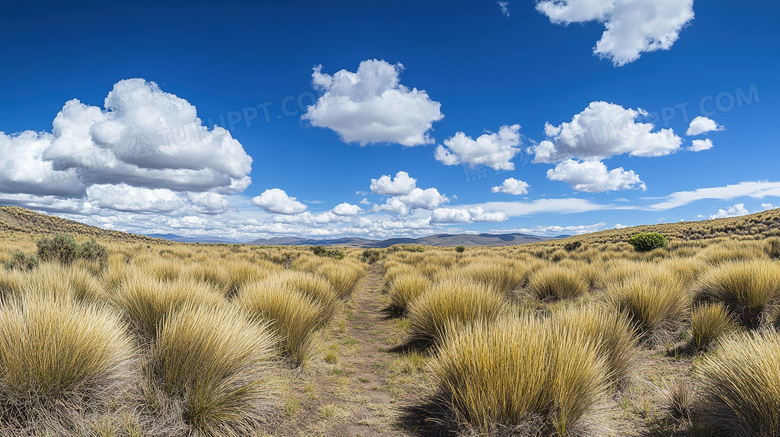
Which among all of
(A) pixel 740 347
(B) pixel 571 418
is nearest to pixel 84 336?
(B) pixel 571 418

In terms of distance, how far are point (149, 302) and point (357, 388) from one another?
272 centimetres

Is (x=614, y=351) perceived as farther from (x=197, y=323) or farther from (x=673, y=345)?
(x=197, y=323)

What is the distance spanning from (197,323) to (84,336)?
75 cm

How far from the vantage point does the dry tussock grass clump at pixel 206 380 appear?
2561 mm

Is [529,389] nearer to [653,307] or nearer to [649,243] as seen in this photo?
[653,307]

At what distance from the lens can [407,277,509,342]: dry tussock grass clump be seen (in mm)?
5102

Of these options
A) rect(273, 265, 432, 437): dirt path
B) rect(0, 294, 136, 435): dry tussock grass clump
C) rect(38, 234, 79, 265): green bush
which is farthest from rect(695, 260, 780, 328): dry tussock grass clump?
rect(38, 234, 79, 265): green bush

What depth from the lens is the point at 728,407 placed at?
2.55 meters

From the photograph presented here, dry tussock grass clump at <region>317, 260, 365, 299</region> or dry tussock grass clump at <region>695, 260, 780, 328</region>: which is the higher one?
dry tussock grass clump at <region>695, 260, 780, 328</region>

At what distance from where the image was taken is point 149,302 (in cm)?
402

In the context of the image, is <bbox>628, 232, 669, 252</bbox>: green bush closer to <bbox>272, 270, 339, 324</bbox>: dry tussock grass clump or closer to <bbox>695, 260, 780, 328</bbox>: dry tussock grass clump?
<bbox>695, 260, 780, 328</bbox>: dry tussock grass clump

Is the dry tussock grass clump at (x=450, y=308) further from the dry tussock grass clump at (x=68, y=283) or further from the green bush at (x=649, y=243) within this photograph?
the green bush at (x=649, y=243)

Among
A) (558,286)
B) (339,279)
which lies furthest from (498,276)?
(339,279)

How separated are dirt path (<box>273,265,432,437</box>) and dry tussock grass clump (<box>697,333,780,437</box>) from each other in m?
2.35
